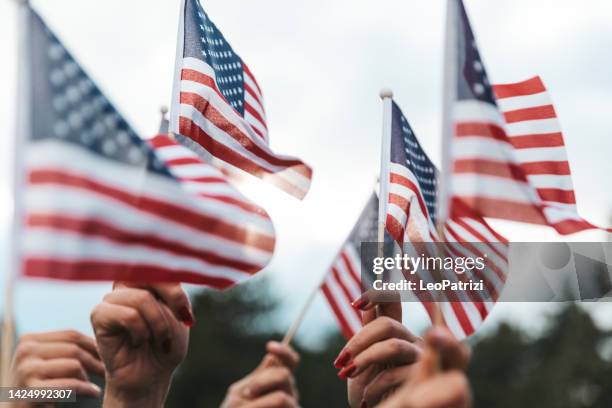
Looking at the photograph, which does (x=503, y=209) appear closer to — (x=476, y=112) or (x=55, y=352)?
(x=476, y=112)

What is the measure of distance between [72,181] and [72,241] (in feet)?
0.73

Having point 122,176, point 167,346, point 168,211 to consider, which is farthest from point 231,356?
point 122,176

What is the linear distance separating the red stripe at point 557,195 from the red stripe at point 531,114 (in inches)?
20.0

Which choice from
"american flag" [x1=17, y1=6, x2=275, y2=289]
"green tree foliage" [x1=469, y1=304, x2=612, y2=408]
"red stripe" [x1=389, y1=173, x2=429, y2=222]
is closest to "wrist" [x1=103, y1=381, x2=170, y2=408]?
"american flag" [x1=17, y1=6, x2=275, y2=289]

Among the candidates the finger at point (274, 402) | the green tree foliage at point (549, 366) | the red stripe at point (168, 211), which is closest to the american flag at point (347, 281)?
the red stripe at point (168, 211)

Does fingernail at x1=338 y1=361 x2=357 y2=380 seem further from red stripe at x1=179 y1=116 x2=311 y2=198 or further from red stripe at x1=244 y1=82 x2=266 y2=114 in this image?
red stripe at x1=244 y1=82 x2=266 y2=114

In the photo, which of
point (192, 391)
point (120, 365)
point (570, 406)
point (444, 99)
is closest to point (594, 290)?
point (444, 99)

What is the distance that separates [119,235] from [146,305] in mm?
491

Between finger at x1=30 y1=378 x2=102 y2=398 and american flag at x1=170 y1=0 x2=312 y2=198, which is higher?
american flag at x1=170 y1=0 x2=312 y2=198

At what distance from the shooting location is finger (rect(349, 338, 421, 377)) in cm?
422

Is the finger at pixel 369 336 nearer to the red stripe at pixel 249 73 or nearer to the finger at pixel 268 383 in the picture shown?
the finger at pixel 268 383

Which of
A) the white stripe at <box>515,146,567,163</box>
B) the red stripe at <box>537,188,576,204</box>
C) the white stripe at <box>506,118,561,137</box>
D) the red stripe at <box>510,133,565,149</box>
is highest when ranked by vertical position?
the white stripe at <box>506,118,561,137</box>

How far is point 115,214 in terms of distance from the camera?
357cm

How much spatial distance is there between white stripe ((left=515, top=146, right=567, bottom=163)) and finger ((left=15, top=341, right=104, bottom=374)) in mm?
2789
